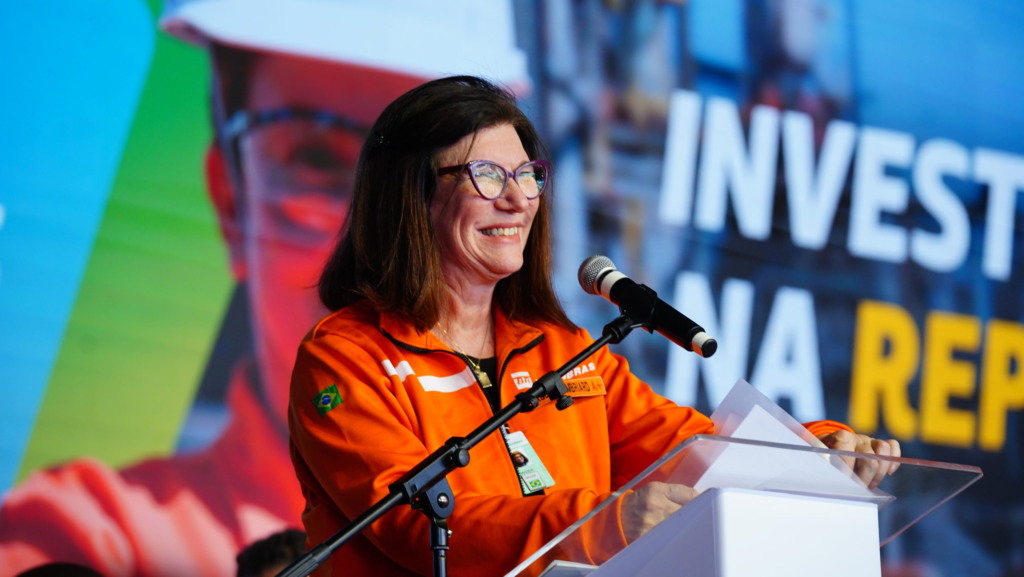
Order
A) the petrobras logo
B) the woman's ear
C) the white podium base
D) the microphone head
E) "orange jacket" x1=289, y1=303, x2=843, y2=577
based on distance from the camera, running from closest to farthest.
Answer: the white podium base < "orange jacket" x1=289, y1=303, x2=843, y2=577 < the microphone head < the petrobras logo < the woman's ear

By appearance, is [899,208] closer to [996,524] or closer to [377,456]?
[996,524]

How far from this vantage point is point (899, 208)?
442cm

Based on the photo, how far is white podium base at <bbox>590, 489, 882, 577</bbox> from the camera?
1.35 m

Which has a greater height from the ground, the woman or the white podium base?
the woman

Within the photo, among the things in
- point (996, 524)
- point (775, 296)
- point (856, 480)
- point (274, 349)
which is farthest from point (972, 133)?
point (856, 480)

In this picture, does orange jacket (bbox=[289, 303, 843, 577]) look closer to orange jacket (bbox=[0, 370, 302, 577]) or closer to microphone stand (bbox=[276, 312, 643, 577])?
microphone stand (bbox=[276, 312, 643, 577])

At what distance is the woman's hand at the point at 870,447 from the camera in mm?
1490

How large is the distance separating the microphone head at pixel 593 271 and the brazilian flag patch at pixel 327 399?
0.47 metres

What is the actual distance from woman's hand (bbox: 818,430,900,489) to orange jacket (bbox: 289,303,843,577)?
0.10m

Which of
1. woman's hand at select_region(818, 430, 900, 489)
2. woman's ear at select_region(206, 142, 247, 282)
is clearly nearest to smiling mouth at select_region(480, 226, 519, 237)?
woman's hand at select_region(818, 430, 900, 489)

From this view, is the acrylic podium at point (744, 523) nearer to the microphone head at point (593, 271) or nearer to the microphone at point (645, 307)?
the microphone at point (645, 307)

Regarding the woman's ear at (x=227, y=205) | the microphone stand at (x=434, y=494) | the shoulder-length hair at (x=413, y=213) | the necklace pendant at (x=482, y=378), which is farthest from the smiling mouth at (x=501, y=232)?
the woman's ear at (x=227, y=205)

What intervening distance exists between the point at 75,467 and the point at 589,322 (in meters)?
1.70

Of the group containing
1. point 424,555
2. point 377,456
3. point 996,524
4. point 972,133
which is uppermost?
point 972,133
